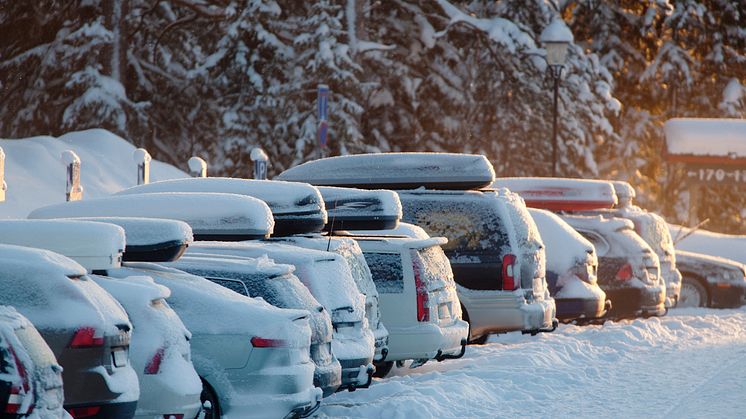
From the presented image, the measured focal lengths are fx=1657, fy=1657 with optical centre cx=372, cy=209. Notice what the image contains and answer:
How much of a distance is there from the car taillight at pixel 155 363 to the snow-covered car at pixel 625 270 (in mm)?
13556

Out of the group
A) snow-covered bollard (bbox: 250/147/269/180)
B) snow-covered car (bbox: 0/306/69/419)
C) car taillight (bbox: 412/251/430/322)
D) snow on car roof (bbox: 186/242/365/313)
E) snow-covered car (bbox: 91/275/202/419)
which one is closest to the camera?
snow-covered car (bbox: 0/306/69/419)

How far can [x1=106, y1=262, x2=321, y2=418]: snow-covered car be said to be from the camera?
10367 millimetres

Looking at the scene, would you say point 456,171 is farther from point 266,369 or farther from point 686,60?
point 686,60

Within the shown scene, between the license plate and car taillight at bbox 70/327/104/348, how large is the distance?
0.15 metres

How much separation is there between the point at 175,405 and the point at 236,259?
211 centimetres

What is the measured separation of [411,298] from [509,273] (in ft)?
10.8

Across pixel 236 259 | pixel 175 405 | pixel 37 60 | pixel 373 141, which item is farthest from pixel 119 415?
pixel 373 141

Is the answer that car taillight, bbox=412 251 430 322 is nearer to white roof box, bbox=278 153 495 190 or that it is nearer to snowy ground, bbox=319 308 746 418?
snowy ground, bbox=319 308 746 418

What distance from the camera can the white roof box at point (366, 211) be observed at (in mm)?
15391

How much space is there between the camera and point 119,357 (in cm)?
847

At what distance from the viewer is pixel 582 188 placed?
2412 cm

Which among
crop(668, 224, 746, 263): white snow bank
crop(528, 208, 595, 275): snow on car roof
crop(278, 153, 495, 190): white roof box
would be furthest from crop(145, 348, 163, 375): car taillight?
crop(668, 224, 746, 263): white snow bank

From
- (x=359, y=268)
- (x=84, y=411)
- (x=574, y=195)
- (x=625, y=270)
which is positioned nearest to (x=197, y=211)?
(x=359, y=268)

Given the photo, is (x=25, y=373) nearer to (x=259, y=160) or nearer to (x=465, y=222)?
(x=465, y=222)
